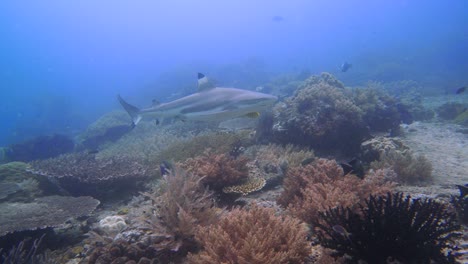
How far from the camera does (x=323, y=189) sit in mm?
4578

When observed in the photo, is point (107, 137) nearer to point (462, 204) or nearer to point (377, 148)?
point (377, 148)

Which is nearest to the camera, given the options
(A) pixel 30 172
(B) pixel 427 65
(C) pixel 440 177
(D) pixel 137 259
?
(D) pixel 137 259

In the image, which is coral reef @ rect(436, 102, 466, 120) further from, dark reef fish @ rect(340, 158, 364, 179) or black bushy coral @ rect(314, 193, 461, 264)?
black bushy coral @ rect(314, 193, 461, 264)

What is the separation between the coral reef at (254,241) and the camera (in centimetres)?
292

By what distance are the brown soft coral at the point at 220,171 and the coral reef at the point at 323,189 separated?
3.57 ft

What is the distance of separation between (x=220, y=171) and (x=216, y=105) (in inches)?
72.3

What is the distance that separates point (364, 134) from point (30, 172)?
10.5 m

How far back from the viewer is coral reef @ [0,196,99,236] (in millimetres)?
5418

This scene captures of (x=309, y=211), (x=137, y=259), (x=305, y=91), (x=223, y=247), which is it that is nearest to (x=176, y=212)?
(x=137, y=259)

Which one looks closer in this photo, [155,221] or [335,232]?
[335,232]

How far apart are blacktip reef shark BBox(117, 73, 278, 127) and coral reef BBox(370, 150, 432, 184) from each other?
3375mm

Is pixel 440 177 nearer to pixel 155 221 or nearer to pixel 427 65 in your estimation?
pixel 155 221

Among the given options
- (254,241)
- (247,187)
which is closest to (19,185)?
(247,187)

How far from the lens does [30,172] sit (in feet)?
26.3
